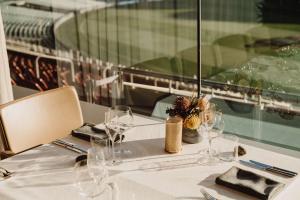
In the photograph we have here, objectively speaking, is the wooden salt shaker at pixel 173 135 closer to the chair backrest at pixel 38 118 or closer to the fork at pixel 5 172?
the fork at pixel 5 172

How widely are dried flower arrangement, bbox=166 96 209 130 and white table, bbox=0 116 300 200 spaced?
0.09 meters

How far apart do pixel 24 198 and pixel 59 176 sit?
0.54 ft

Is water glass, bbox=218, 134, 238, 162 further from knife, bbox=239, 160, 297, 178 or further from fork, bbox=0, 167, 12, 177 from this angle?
fork, bbox=0, 167, 12, 177

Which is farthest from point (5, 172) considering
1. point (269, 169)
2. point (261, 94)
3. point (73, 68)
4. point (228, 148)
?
point (73, 68)

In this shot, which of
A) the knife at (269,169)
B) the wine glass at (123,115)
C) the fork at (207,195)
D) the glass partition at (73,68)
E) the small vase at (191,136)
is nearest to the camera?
the fork at (207,195)

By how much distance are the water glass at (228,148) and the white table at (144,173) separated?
0.14 ft

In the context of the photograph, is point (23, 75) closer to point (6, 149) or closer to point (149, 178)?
point (6, 149)

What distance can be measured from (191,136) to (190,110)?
110 millimetres

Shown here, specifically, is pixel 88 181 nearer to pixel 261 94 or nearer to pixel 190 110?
pixel 190 110

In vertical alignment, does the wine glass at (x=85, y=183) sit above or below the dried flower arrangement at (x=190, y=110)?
below

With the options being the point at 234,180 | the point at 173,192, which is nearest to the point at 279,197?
the point at 234,180

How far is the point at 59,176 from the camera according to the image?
171cm

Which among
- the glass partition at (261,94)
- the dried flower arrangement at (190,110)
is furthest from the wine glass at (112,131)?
the glass partition at (261,94)

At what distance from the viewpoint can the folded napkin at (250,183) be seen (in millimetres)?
1533
